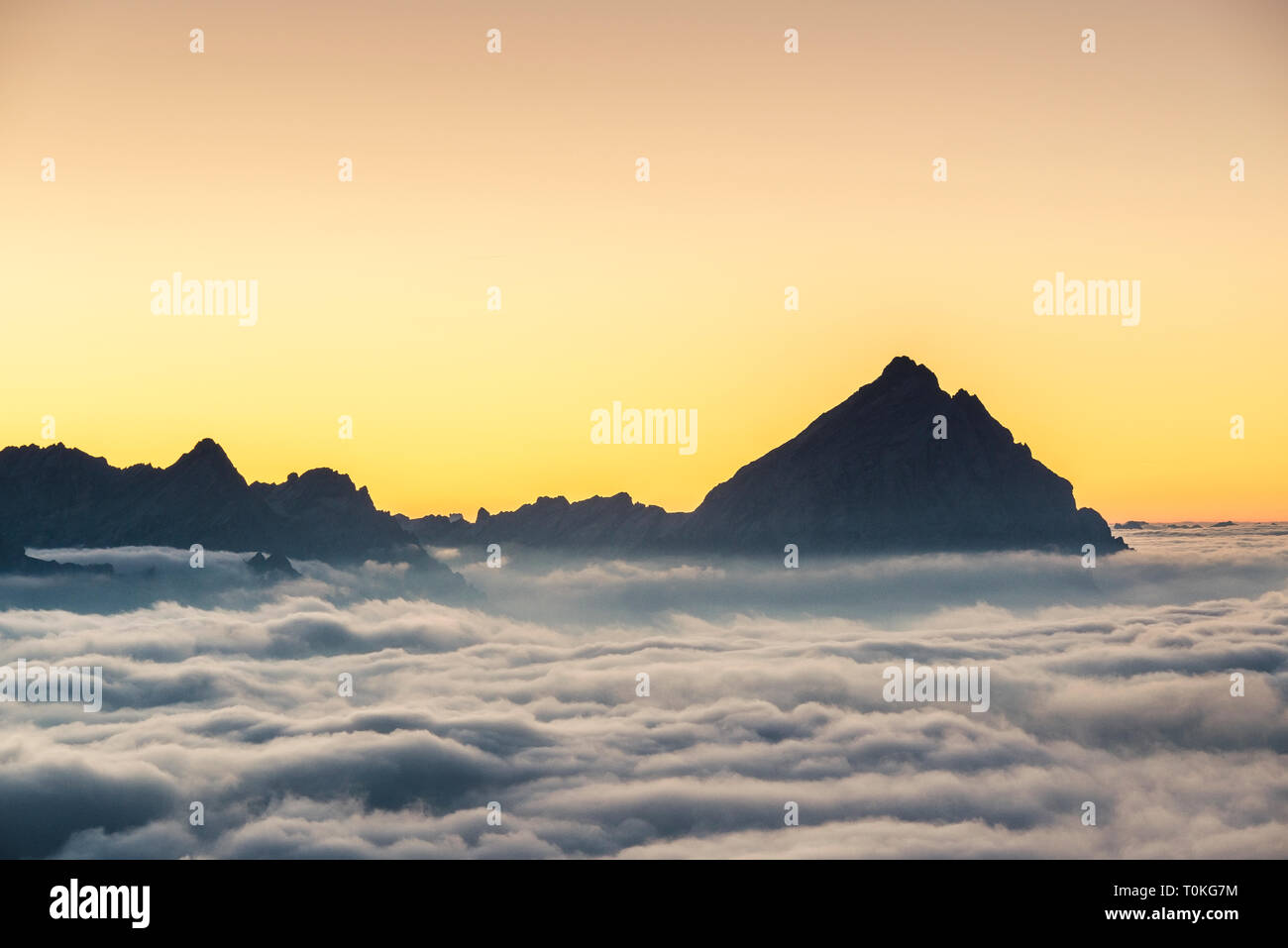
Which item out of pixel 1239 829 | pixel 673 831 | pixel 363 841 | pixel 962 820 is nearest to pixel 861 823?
pixel 962 820

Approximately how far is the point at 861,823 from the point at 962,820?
21.3 metres

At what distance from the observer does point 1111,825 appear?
195750 mm
